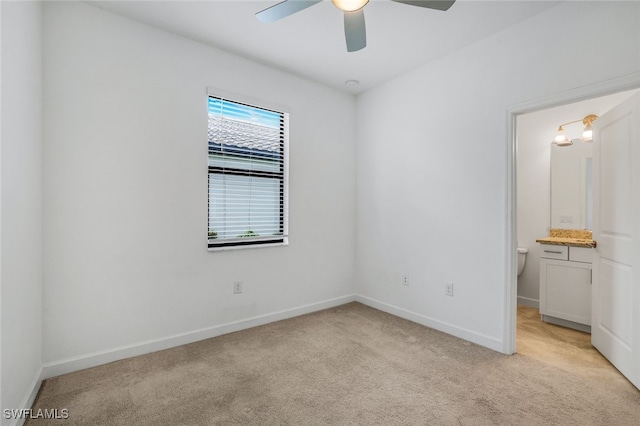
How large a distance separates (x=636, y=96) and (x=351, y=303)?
129 inches

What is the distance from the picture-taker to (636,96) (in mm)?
2148

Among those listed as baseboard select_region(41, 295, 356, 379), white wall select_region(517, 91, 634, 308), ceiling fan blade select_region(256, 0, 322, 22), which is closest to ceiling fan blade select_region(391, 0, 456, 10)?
ceiling fan blade select_region(256, 0, 322, 22)

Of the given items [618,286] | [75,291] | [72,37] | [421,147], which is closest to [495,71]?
[421,147]

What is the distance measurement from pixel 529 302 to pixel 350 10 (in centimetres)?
402

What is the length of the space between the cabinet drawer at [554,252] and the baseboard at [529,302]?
855 millimetres

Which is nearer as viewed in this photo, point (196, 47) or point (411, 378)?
point (411, 378)

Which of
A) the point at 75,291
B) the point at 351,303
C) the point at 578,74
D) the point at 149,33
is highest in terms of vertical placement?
the point at 149,33

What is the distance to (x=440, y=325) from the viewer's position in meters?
3.12

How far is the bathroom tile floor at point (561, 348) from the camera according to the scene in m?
2.34

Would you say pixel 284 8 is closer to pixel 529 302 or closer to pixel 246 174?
pixel 246 174

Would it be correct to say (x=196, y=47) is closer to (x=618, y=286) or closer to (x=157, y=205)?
(x=157, y=205)

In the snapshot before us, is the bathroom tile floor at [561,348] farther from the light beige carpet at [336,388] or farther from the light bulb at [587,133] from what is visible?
the light bulb at [587,133]

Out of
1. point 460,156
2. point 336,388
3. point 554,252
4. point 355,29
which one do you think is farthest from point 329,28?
point 554,252

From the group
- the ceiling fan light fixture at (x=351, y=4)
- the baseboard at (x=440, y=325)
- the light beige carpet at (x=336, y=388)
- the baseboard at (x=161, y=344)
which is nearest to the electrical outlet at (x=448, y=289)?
the baseboard at (x=440, y=325)
